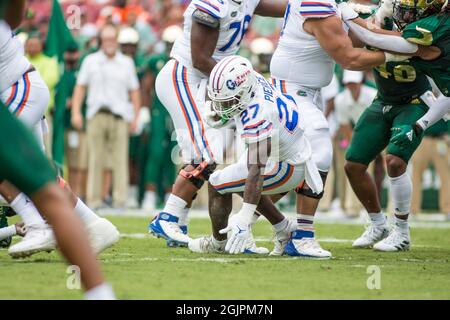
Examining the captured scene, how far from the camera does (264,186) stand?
Answer: 642cm

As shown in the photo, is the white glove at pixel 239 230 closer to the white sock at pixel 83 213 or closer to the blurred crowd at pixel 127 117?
the white sock at pixel 83 213

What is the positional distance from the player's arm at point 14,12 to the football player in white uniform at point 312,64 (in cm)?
266

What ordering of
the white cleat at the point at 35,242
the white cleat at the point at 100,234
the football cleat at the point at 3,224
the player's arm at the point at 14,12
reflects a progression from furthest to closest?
1. the football cleat at the point at 3,224
2. the white cleat at the point at 100,234
3. the white cleat at the point at 35,242
4. the player's arm at the point at 14,12

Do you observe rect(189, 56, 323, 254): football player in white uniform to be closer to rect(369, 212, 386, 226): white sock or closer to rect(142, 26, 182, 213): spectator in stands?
rect(369, 212, 386, 226): white sock

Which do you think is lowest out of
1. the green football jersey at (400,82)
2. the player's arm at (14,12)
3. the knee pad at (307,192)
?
the knee pad at (307,192)

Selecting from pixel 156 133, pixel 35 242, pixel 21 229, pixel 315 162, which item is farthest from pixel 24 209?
pixel 156 133

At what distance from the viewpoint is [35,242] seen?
19.1 ft

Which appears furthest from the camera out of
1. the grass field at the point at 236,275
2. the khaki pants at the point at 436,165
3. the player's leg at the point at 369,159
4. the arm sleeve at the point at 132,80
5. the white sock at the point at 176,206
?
the arm sleeve at the point at 132,80

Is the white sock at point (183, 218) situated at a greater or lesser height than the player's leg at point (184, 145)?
lesser

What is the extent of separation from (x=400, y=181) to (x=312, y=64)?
1190 mm

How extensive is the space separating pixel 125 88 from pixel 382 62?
593 centimetres

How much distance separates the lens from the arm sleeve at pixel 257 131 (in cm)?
606

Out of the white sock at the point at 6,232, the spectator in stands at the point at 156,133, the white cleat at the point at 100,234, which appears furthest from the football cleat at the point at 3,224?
the spectator in stands at the point at 156,133
